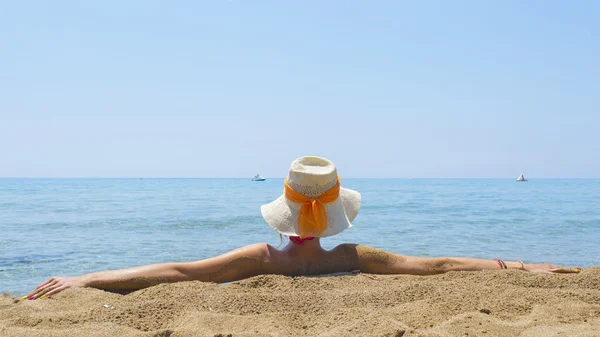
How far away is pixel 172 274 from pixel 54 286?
0.81m

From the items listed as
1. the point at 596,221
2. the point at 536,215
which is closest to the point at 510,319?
the point at 596,221

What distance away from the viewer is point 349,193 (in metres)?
4.47

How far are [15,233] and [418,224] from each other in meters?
9.13

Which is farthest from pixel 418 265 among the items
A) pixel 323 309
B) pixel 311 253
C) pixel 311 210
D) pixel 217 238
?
pixel 217 238

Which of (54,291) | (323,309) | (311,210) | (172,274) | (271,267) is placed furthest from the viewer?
(311,210)

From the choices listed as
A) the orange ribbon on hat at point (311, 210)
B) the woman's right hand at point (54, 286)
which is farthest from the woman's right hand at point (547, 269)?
the woman's right hand at point (54, 286)

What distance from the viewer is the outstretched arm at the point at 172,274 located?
3555mm

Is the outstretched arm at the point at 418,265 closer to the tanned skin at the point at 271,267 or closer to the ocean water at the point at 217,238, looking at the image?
the tanned skin at the point at 271,267

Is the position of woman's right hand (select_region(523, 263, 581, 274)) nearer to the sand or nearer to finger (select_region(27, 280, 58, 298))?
the sand

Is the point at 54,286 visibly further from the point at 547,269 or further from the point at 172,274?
the point at 547,269

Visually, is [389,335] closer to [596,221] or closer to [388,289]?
[388,289]

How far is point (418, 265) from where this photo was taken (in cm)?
412

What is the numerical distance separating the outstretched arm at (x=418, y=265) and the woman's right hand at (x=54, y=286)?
217 centimetres

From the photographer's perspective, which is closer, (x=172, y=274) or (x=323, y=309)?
(x=323, y=309)
